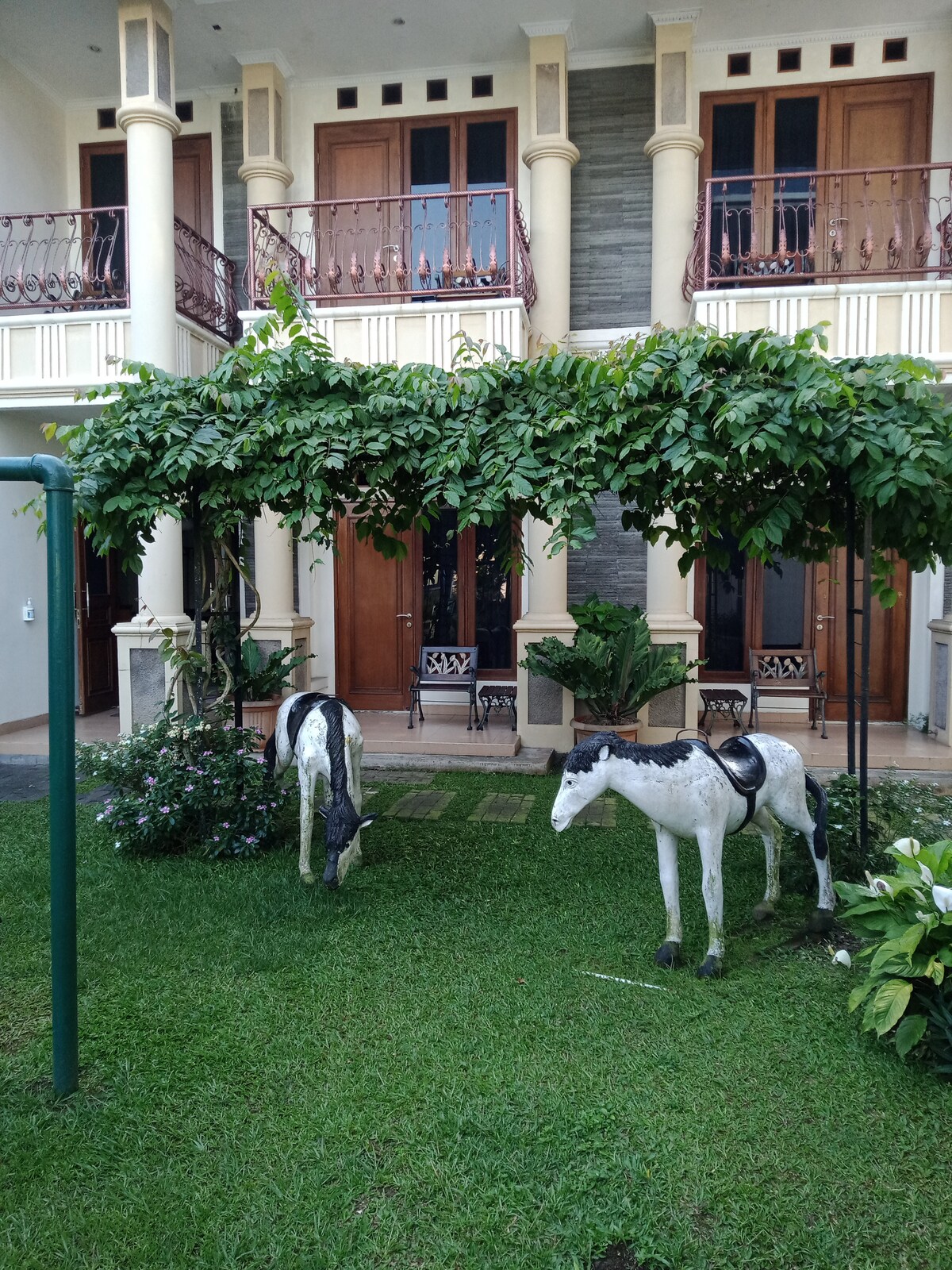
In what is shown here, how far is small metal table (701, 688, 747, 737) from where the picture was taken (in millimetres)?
8797

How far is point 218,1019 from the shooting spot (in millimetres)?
3492

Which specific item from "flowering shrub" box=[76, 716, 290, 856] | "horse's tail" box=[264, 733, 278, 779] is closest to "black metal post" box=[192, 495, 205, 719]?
"flowering shrub" box=[76, 716, 290, 856]

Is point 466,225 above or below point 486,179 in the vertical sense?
below

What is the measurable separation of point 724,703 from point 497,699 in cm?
253

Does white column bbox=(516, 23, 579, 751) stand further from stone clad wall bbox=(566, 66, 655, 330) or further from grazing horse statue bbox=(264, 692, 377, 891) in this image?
grazing horse statue bbox=(264, 692, 377, 891)

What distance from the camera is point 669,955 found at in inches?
154

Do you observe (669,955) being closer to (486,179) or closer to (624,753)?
(624,753)

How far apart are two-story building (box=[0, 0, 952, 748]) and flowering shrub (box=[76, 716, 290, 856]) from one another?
282cm

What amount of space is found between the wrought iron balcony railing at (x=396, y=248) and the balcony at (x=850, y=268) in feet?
6.41

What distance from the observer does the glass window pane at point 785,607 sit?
32.0 feet

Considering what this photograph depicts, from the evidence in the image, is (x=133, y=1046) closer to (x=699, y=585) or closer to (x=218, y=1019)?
(x=218, y=1019)

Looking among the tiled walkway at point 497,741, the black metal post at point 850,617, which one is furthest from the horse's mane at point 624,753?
the tiled walkway at point 497,741

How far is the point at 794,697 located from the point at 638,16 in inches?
293

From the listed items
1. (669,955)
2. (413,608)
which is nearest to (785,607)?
(413,608)
